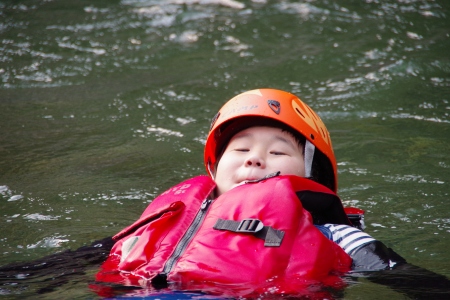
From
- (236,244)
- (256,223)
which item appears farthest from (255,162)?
(236,244)

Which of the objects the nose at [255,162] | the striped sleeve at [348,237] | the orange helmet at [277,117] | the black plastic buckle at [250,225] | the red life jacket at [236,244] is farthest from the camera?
the orange helmet at [277,117]

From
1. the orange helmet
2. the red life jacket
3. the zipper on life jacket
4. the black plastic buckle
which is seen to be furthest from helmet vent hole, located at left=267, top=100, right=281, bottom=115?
the black plastic buckle

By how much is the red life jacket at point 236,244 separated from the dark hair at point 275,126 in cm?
42

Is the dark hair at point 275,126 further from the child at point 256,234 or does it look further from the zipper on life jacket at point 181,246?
the zipper on life jacket at point 181,246

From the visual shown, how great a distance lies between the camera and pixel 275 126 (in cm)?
370

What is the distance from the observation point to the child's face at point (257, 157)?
3.44 m

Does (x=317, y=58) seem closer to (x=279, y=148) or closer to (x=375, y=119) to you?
(x=375, y=119)

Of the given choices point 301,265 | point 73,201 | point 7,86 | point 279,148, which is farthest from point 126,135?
point 301,265

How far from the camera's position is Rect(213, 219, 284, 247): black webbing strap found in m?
2.97

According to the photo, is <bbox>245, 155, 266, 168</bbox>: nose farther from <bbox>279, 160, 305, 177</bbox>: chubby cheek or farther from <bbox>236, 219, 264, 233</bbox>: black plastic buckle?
<bbox>236, 219, 264, 233</bbox>: black plastic buckle

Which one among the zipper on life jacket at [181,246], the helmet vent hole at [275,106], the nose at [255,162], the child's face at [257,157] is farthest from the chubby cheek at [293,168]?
the zipper on life jacket at [181,246]

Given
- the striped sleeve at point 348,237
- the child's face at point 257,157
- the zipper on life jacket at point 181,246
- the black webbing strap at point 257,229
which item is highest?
the child's face at point 257,157

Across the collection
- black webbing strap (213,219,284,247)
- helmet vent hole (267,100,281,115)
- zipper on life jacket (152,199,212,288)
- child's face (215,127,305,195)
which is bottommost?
zipper on life jacket (152,199,212,288)

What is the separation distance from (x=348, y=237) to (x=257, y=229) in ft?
1.74
